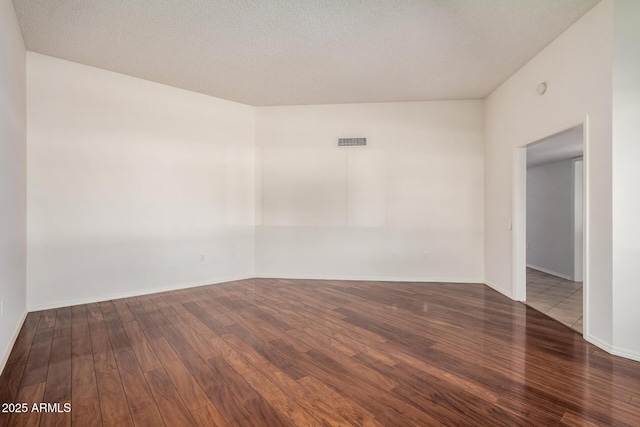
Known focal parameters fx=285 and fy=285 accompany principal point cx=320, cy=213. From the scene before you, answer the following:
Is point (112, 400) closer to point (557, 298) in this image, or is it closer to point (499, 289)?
point (499, 289)

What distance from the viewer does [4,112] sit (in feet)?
7.76

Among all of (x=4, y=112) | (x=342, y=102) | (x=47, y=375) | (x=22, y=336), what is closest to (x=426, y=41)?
(x=342, y=102)

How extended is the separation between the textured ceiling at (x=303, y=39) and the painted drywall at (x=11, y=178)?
37 cm

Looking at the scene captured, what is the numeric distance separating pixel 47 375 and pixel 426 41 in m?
4.52

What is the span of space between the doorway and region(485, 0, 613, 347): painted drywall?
0.20 m

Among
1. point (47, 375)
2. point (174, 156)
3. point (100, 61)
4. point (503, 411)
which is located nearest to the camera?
point (503, 411)

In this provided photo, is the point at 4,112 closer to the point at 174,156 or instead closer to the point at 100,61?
→ the point at 100,61

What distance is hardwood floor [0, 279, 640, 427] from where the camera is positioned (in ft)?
5.46

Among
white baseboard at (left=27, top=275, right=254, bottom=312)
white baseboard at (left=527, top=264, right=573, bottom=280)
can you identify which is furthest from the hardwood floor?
white baseboard at (left=527, top=264, right=573, bottom=280)

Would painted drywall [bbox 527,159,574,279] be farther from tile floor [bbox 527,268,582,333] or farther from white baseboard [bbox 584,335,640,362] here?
white baseboard [bbox 584,335,640,362]

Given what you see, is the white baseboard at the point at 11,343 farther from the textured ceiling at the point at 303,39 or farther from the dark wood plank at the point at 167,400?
the textured ceiling at the point at 303,39

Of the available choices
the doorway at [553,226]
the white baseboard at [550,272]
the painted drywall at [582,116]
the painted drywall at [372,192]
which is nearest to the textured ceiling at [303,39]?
the painted drywall at [582,116]

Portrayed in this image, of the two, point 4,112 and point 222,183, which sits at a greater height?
point 4,112

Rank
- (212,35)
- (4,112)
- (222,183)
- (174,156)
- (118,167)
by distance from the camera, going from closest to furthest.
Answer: (4,112), (212,35), (118,167), (174,156), (222,183)
